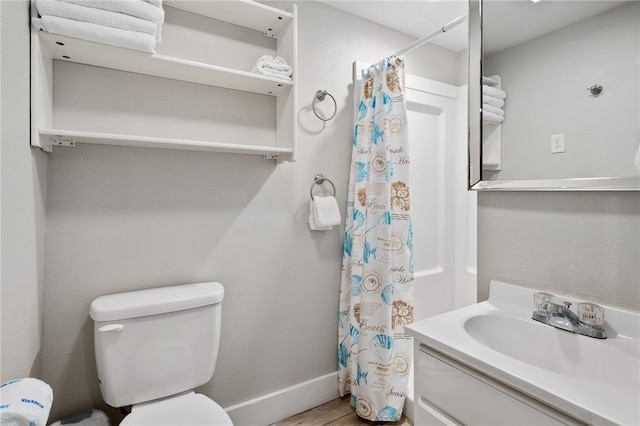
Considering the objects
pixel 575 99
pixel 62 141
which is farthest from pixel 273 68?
pixel 575 99

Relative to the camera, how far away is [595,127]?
1096mm

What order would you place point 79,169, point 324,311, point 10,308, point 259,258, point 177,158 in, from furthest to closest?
point 324,311
point 259,258
point 177,158
point 79,169
point 10,308

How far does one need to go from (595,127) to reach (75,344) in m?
2.15

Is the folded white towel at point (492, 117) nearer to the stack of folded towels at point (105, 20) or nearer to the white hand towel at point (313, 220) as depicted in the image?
the white hand towel at point (313, 220)

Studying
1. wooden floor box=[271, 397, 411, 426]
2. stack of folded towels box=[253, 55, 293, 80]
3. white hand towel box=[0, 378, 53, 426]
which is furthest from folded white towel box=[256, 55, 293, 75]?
wooden floor box=[271, 397, 411, 426]

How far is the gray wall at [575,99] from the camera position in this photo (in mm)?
1021

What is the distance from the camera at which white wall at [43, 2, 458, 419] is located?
1.32 m

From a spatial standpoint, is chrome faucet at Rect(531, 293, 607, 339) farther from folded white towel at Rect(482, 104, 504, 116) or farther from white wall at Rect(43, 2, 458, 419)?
white wall at Rect(43, 2, 458, 419)

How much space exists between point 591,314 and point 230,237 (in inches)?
59.2

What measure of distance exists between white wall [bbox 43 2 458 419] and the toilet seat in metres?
0.32

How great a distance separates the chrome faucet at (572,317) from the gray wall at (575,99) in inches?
18.0

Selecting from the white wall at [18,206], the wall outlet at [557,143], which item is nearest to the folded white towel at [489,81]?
the wall outlet at [557,143]

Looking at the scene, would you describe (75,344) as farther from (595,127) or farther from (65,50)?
(595,127)

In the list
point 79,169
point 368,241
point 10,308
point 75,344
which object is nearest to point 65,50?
point 79,169
